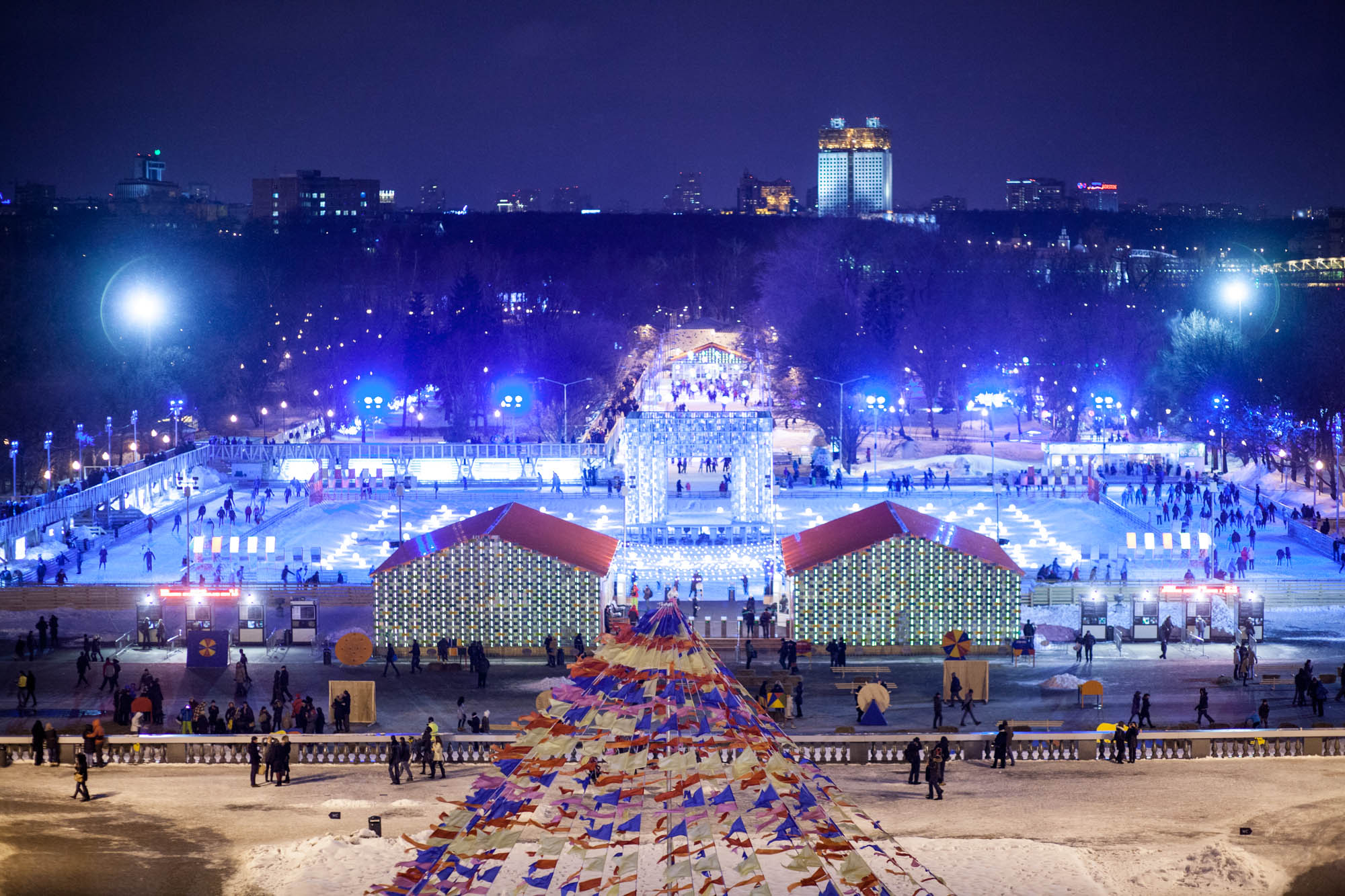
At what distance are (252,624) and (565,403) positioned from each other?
47117mm

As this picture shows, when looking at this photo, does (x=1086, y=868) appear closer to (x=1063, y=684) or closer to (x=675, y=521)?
(x=1063, y=684)

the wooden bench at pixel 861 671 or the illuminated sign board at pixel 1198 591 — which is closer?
the wooden bench at pixel 861 671

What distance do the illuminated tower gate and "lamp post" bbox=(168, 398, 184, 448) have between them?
1267 inches

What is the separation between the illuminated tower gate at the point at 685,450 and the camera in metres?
47.5

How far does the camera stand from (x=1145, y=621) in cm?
3656

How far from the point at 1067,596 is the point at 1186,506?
16.5m

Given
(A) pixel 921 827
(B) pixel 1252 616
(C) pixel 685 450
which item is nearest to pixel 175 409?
(C) pixel 685 450

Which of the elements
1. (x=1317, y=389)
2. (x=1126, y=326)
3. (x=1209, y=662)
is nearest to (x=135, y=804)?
(x=1209, y=662)

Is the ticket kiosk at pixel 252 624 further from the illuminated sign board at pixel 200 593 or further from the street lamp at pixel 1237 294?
the street lamp at pixel 1237 294

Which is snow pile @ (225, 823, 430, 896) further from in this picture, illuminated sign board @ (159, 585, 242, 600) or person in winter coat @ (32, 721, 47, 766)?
illuminated sign board @ (159, 585, 242, 600)

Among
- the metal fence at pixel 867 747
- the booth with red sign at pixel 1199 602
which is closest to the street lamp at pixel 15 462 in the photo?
the metal fence at pixel 867 747

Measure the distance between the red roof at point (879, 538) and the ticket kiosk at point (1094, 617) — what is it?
1.84 meters

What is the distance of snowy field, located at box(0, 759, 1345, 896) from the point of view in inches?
822

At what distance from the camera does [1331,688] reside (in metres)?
32.2
